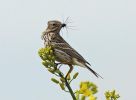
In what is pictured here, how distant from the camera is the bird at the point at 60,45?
10.4 metres

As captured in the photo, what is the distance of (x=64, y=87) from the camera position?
→ 23.4ft

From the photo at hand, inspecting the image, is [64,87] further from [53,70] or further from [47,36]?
[47,36]

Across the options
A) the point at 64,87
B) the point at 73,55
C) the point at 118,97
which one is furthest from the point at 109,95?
the point at 73,55

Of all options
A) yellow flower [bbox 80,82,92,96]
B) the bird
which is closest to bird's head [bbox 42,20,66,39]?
the bird

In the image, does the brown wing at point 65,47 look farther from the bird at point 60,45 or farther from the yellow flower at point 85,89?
the yellow flower at point 85,89

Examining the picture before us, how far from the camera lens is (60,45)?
455 inches

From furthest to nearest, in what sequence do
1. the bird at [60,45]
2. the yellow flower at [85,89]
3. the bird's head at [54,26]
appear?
the bird's head at [54,26] → the bird at [60,45] → the yellow flower at [85,89]

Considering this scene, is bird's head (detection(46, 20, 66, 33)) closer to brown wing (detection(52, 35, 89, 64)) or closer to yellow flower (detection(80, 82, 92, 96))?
brown wing (detection(52, 35, 89, 64))

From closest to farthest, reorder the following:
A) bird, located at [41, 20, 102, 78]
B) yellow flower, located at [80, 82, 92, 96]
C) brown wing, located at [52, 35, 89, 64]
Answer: yellow flower, located at [80, 82, 92, 96], bird, located at [41, 20, 102, 78], brown wing, located at [52, 35, 89, 64]

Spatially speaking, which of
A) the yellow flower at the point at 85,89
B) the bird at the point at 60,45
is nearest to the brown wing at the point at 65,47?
the bird at the point at 60,45

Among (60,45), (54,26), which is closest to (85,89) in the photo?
(60,45)

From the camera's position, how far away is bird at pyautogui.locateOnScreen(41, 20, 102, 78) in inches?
411

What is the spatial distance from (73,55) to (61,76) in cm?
427

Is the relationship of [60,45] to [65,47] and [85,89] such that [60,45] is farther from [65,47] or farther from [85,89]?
[85,89]
